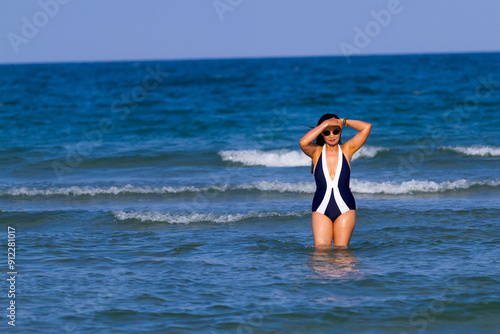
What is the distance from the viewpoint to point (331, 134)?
22.7 ft

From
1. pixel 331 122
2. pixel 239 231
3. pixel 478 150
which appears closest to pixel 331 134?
pixel 331 122

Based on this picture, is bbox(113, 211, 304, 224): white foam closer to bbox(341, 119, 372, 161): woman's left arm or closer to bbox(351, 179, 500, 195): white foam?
bbox(351, 179, 500, 195): white foam

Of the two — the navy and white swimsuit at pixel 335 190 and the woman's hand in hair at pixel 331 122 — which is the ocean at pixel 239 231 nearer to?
the navy and white swimsuit at pixel 335 190

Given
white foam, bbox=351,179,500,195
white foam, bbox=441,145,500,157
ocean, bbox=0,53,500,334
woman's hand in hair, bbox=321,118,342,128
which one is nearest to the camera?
ocean, bbox=0,53,500,334

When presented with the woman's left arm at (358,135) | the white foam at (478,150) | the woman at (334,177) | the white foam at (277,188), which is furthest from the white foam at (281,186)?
the white foam at (478,150)

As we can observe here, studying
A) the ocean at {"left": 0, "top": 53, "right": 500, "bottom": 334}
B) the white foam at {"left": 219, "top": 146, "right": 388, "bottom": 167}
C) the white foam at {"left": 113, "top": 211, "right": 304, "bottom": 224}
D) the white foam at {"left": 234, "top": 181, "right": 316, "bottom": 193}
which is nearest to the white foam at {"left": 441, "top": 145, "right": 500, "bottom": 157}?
the ocean at {"left": 0, "top": 53, "right": 500, "bottom": 334}

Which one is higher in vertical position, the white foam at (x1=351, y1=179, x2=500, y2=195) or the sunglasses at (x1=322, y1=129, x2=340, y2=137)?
the sunglasses at (x1=322, y1=129, x2=340, y2=137)

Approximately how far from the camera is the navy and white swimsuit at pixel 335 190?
697 centimetres

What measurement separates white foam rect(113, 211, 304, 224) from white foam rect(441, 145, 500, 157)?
7.73 m

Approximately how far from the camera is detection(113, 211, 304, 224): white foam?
32.5 ft

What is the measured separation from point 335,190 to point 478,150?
1045 cm

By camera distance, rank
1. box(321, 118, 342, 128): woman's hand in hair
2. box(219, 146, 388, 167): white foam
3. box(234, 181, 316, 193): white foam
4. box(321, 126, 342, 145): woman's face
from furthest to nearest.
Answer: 1. box(219, 146, 388, 167): white foam
2. box(234, 181, 316, 193): white foam
3. box(321, 126, 342, 145): woman's face
4. box(321, 118, 342, 128): woman's hand in hair

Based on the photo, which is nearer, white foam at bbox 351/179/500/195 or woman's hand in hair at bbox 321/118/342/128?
woman's hand in hair at bbox 321/118/342/128

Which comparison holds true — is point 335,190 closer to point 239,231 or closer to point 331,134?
point 331,134
